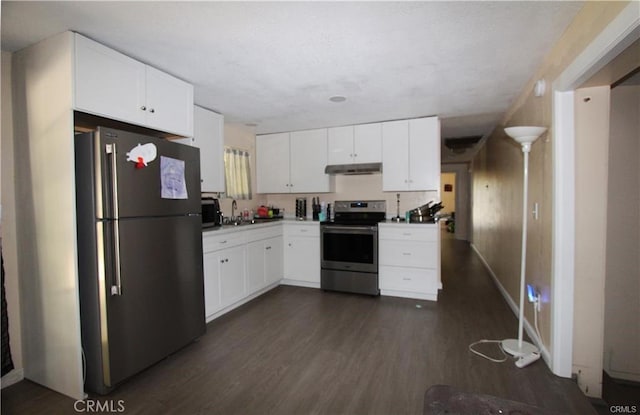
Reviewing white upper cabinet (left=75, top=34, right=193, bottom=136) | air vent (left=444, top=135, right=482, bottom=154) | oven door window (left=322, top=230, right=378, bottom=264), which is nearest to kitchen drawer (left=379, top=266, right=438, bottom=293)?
oven door window (left=322, top=230, right=378, bottom=264)

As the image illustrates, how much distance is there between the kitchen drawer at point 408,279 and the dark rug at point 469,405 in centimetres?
227

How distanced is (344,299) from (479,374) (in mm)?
1799

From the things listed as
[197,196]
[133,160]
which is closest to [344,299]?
[197,196]

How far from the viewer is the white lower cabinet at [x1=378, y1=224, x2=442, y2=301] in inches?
143

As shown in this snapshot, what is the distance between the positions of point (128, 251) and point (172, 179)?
60cm

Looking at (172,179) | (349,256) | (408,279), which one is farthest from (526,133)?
(172,179)

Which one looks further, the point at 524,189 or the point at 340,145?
the point at 340,145

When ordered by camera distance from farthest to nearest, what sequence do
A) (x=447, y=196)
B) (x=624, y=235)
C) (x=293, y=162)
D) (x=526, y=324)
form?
(x=447, y=196) < (x=293, y=162) < (x=526, y=324) < (x=624, y=235)

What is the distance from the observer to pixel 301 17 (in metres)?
1.75

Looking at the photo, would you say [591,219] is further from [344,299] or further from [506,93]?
[344,299]

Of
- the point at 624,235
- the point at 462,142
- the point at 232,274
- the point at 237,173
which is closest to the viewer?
the point at 624,235

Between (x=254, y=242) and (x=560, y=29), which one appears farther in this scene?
(x=254, y=242)

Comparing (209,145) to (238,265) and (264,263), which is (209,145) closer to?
(238,265)

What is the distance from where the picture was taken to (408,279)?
3.74 metres
